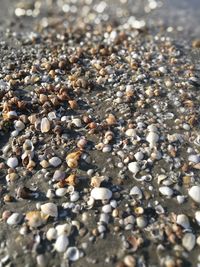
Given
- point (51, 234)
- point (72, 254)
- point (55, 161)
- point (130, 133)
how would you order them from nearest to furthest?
point (72, 254), point (51, 234), point (55, 161), point (130, 133)

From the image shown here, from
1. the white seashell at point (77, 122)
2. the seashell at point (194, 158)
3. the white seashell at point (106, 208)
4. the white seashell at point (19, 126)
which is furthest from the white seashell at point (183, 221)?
the white seashell at point (19, 126)

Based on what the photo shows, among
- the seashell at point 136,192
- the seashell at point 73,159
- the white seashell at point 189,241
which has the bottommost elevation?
the white seashell at point 189,241

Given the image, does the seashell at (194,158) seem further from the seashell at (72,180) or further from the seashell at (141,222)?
the seashell at (72,180)

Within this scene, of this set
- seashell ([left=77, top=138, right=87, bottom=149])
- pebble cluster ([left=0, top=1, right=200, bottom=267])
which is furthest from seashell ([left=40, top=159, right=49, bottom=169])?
seashell ([left=77, top=138, right=87, bottom=149])

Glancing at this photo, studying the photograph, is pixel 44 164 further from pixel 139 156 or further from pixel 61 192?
pixel 139 156

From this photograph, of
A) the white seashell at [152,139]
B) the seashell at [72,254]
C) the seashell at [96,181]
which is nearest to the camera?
the seashell at [72,254]

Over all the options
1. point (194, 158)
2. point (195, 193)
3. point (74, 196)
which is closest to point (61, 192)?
point (74, 196)

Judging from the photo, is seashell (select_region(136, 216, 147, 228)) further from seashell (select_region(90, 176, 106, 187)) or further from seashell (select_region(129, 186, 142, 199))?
seashell (select_region(90, 176, 106, 187))

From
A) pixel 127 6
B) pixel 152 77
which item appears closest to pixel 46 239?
pixel 152 77
